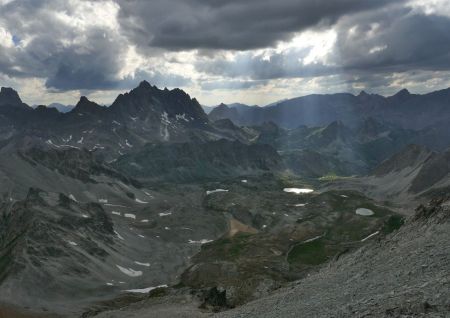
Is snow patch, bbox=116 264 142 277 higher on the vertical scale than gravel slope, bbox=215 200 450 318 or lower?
lower

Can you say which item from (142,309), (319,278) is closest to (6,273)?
(142,309)

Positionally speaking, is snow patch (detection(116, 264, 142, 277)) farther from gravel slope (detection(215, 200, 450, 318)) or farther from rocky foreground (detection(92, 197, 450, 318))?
rocky foreground (detection(92, 197, 450, 318))

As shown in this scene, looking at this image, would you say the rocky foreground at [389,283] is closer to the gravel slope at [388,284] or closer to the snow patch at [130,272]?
the gravel slope at [388,284]

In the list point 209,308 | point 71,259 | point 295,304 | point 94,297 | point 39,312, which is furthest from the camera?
point 71,259

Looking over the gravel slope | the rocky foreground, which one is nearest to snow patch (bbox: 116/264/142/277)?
the gravel slope

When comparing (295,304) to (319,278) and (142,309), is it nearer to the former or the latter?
(319,278)

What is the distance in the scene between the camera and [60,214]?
195m

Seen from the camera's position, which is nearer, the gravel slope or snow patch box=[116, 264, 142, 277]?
the gravel slope

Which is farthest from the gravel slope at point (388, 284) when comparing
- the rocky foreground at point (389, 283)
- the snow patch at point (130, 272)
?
the snow patch at point (130, 272)

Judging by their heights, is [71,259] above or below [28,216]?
below

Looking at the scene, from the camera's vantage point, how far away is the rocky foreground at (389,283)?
36281mm

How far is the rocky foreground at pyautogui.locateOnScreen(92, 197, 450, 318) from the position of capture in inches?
1428

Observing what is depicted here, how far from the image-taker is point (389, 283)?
44.8 meters

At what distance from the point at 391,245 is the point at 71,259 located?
128270mm
